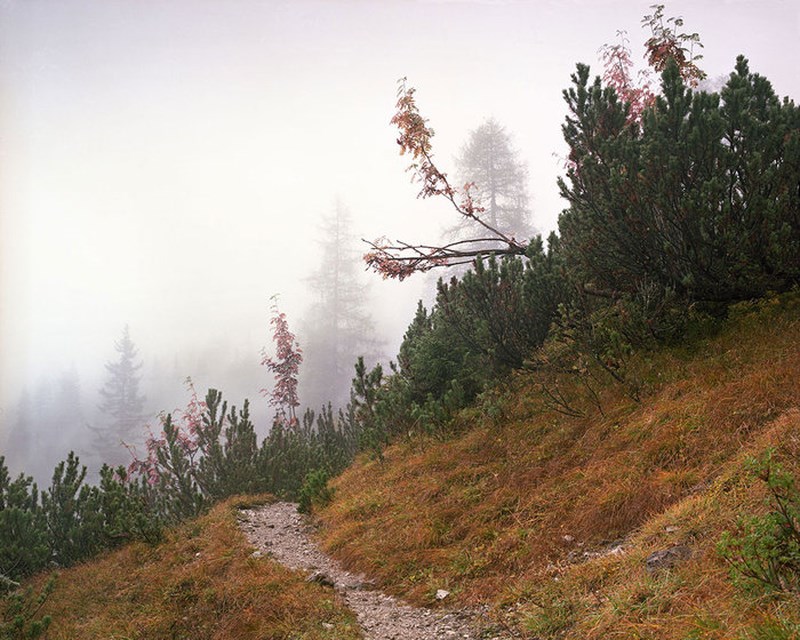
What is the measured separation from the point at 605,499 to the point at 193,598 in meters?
4.26

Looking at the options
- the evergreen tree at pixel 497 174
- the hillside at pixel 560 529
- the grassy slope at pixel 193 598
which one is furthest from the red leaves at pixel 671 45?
the evergreen tree at pixel 497 174

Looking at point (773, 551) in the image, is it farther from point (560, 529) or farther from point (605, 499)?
point (560, 529)

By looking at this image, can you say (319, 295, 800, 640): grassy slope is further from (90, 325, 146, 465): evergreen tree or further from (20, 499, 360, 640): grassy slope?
(90, 325, 146, 465): evergreen tree

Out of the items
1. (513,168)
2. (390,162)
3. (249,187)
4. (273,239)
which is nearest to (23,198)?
(249,187)

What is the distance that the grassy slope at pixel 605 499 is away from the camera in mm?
2510

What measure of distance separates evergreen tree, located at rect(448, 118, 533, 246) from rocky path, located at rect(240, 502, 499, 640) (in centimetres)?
2583

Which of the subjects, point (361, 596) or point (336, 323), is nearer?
point (361, 596)

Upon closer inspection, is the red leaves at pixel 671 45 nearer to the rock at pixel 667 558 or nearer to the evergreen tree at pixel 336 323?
the rock at pixel 667 558

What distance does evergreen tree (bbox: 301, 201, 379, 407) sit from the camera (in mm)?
37906

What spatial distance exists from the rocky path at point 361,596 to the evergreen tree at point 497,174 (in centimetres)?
2583

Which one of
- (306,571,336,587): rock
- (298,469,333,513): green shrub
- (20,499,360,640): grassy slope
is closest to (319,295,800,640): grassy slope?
(306,571,336,587): rock

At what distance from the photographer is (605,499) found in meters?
3.94

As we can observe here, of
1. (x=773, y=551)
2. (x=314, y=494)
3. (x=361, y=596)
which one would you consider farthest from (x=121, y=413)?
(x=773, y=551)

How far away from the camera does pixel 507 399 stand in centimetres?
684
